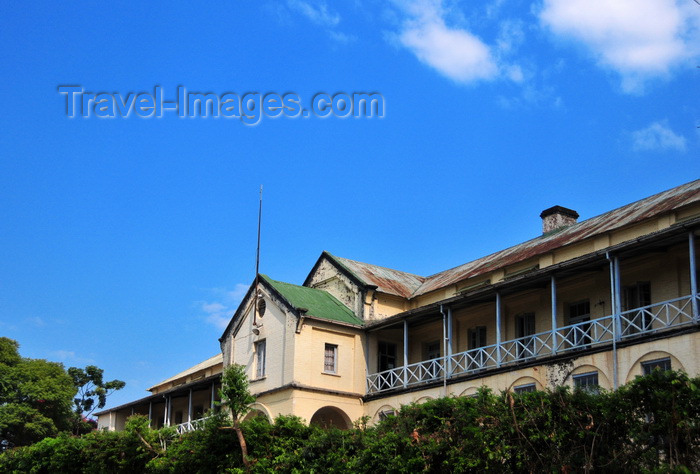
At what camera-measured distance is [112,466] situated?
33.2m

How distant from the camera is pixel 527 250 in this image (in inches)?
1248

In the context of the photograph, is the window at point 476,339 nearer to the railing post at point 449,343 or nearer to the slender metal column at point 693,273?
the railing post at point 449,343

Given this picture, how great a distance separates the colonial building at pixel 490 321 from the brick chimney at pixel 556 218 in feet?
0.19

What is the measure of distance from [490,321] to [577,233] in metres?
4.44

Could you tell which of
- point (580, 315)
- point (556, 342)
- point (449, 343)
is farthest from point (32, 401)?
point (580, 315)

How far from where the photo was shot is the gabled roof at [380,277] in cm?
3522

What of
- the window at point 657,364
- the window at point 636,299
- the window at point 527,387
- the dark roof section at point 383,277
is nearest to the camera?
the window at point 657,364

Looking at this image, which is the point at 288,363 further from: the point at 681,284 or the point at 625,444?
the point at 625,444

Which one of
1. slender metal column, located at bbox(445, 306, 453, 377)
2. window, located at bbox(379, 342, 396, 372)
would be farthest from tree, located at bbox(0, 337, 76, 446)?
slender metal column, located at bbox(445, 306, 453, 377)

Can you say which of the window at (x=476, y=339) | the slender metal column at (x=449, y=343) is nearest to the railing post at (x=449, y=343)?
the slender metal column at (x=449, y=343)

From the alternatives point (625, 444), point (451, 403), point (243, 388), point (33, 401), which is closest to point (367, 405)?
point (243, 388)

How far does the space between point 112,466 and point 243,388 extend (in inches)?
401

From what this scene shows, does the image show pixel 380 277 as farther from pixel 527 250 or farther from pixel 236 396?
pixel 236 396

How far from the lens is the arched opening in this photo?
32375mm
